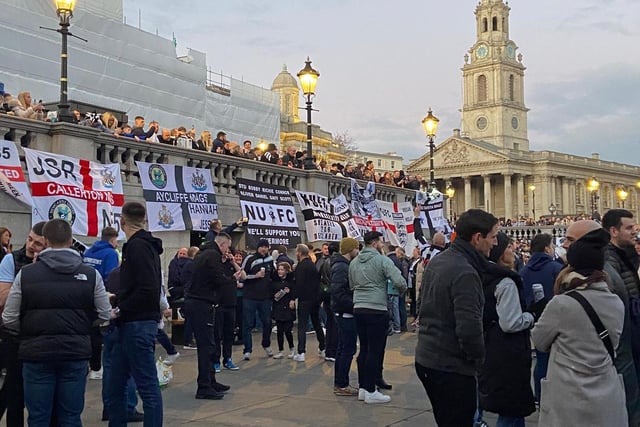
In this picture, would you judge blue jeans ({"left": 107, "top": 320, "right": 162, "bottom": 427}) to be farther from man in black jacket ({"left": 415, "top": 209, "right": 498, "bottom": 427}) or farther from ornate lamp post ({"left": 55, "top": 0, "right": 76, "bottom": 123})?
ornate lamp post ({"left": 55, "top": 0, "right": 76, "bottom": 123})

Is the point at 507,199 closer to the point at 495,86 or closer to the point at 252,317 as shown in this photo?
the point at 495,86

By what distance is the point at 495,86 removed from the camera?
128m

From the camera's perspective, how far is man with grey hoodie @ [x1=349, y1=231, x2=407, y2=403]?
8930 mm

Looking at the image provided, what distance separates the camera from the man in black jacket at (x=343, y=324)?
9.50m

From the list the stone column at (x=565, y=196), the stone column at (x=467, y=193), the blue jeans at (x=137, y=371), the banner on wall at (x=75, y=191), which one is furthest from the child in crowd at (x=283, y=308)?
the stone column at (x=565, y=196)

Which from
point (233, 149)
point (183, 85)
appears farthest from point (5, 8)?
point (233, 149)

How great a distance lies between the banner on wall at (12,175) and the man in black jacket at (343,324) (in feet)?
18.4

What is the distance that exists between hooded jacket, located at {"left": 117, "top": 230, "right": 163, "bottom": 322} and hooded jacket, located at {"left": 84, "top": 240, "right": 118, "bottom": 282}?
1.78 metres

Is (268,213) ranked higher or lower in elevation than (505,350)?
higher

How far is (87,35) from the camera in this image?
32.2 metres

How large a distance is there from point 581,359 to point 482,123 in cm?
12820

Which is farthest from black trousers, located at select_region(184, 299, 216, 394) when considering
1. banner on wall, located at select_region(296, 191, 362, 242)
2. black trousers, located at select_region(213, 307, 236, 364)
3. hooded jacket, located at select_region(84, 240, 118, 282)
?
banner on wall, located at select_region(296, 191, 362, 242)

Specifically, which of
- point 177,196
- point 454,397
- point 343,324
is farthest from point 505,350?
point 177,196

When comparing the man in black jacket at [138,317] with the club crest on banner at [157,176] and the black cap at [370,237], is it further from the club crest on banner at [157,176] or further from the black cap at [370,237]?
the club crest on banner at [157,176]
